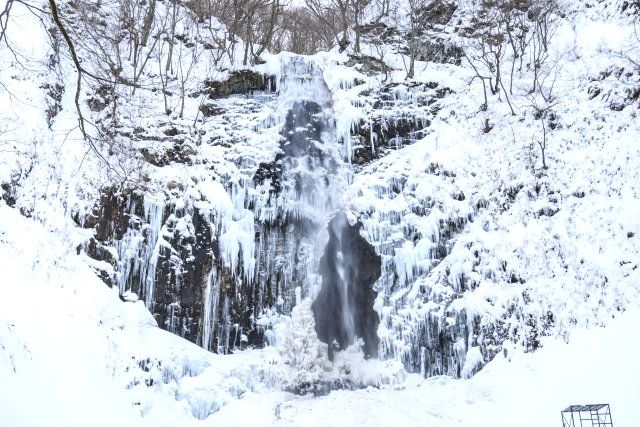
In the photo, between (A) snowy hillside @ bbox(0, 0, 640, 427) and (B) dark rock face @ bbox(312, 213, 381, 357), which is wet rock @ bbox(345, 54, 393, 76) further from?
(B) dark rock face @ bbox(312, 213, 381, 357)

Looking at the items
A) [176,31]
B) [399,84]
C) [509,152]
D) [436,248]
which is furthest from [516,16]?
[176,31]

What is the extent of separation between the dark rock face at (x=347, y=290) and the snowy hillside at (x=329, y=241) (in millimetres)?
55

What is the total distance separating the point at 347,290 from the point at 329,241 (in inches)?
57.0

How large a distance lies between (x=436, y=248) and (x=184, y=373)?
684 centimetres

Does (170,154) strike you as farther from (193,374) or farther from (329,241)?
(193,374)

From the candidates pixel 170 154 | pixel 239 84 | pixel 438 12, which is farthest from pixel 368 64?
pixel 170 154

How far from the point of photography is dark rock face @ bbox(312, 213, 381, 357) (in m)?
13.6

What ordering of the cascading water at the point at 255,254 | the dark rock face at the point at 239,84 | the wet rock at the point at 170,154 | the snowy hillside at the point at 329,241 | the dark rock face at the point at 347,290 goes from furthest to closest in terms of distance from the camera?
the dark rock face at the point at 239,84
the wet rock at the point at 170,154
the dark rock face at the point at 347,290
the cascading water at the point at 255,254
the snowy hillside at the point at 329,241

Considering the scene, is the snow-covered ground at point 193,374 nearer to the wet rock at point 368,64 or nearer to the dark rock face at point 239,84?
the dark rock face at point 239,84

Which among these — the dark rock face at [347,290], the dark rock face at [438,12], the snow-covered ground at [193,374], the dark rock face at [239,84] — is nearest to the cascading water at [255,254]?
the dark rock face at [347,290]

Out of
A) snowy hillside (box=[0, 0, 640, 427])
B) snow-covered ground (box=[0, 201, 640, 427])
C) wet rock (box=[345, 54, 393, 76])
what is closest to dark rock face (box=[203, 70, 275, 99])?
snowy hillside (box=[0, 0, 640, 427])

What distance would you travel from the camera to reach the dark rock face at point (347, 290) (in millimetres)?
13625

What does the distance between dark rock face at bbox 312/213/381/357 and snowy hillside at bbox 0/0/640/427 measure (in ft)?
0.18

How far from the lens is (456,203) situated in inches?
548
